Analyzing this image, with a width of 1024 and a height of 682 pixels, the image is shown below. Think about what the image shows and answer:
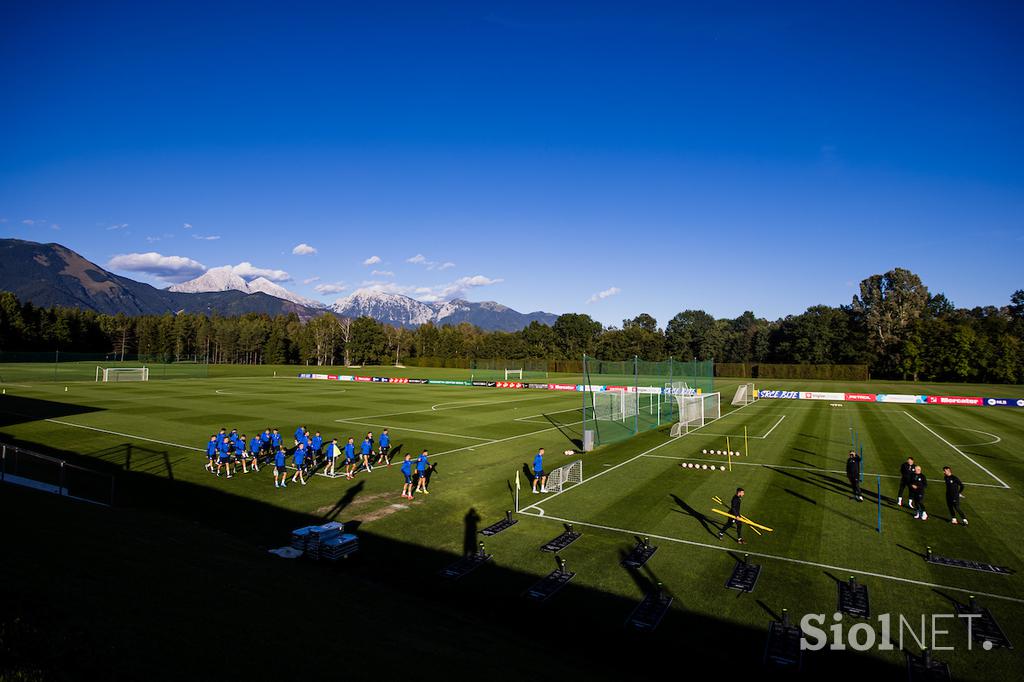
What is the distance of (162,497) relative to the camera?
19938 mm

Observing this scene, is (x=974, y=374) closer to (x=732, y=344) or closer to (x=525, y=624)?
(x=732, y=344)

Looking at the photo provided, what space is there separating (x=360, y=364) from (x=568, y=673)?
474 feet

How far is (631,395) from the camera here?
120 feet

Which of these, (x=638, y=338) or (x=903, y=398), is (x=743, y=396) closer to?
(x=903, y=398)

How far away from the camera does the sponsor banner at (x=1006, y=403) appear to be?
5533 cm

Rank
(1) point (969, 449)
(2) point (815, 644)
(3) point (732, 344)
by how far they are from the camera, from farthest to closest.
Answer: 1. (3) point (732, 344)
2. (1) point (969, 449)
3. (2) point (815, 644)

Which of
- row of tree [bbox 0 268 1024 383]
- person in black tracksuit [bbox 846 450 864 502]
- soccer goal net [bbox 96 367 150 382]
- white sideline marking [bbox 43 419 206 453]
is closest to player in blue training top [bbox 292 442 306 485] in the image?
white sideline marking [bbox 43 419 206 453]

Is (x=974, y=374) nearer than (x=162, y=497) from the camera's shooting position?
No

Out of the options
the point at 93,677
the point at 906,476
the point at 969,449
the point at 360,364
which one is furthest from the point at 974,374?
the point at 360,364

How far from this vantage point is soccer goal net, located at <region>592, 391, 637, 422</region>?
32.4 m

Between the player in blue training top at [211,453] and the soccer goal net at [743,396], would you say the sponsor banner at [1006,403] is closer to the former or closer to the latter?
the soccer goal net at [743,396]

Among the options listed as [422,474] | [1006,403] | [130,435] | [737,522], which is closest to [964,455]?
[737,522]

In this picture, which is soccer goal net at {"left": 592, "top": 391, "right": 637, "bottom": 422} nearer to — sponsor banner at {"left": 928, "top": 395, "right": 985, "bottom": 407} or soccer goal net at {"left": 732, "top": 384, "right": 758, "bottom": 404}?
soccer goal net at {"left": 732, "top": 384, "right": 758, "bottom": 404}

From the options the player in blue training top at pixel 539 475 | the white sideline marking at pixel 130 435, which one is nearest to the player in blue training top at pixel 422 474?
the player in blue training top at pixel 539 475
